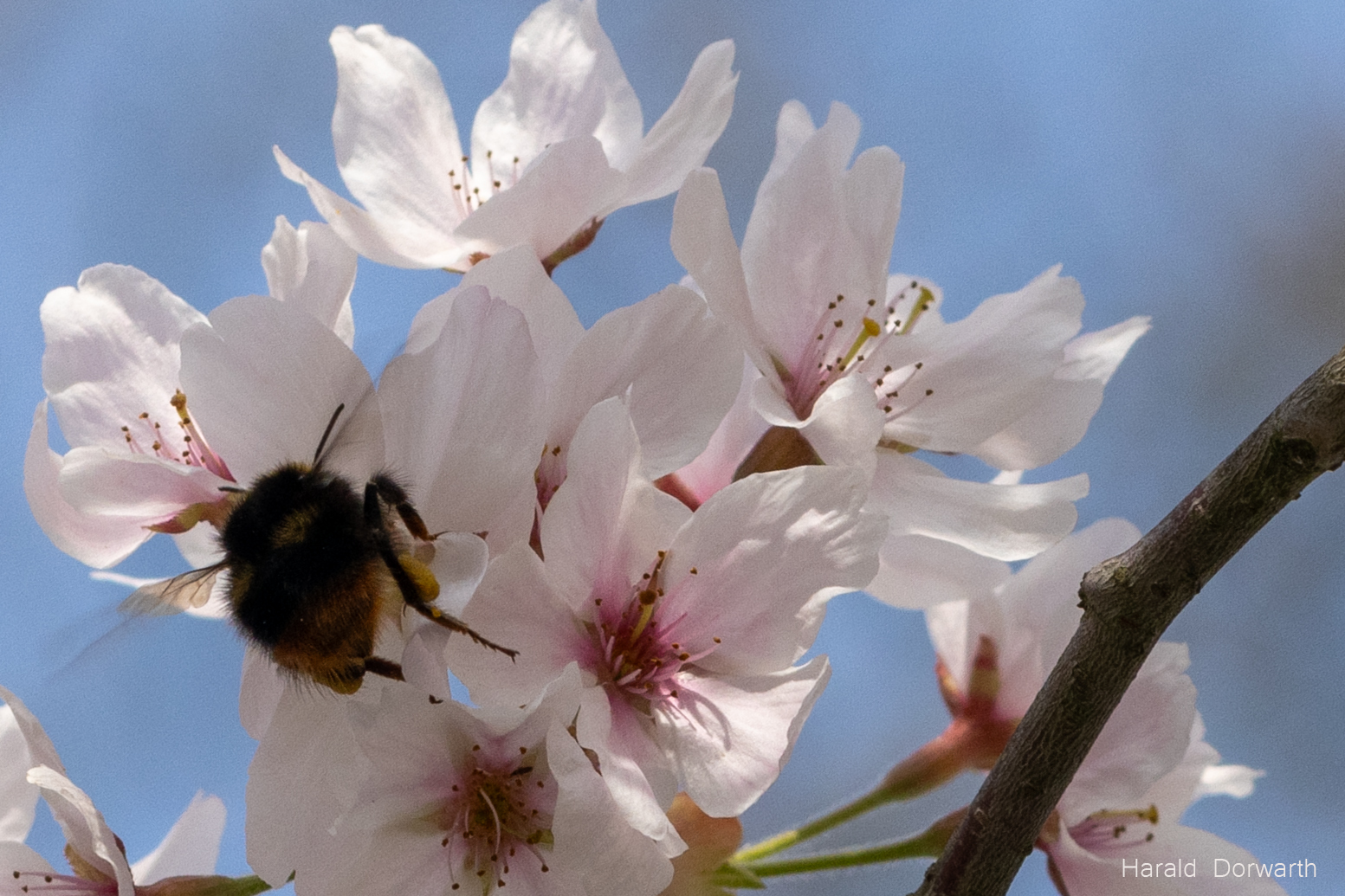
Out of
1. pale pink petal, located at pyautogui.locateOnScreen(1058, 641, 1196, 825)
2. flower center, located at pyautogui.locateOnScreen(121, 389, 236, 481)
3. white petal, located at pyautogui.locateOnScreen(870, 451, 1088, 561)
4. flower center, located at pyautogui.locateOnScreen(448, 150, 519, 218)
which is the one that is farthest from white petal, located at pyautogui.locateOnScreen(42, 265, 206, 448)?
pale pink petal, located at pyautogui.locateOnScreen(1058, 641, 1196, 825)

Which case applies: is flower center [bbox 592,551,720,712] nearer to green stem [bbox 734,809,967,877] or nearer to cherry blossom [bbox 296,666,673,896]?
cherry blossom [bbox 296,666,673,896]

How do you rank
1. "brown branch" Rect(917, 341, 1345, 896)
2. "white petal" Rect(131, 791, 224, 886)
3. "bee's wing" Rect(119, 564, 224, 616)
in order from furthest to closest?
"white petal" Rect(131, 791, 224, 886) < "bee's wing" Rect(119, 564, 224, 616) < "brown branch" Rect(917, 341, 1345, 896)

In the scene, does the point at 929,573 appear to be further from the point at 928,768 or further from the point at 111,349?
the point at 111,349

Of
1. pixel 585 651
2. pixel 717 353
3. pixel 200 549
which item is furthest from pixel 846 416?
pixel 200 549

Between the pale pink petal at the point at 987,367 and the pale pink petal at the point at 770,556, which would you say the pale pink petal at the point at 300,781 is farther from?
the pale pink petal at the point at 987,367

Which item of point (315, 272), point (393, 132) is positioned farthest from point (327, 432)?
point (393, 132)

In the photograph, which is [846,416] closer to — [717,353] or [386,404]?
[717,353]

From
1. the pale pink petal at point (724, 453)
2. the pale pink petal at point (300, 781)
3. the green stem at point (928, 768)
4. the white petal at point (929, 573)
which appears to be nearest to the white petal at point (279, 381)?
the pale pink petal at point (300, 781)
